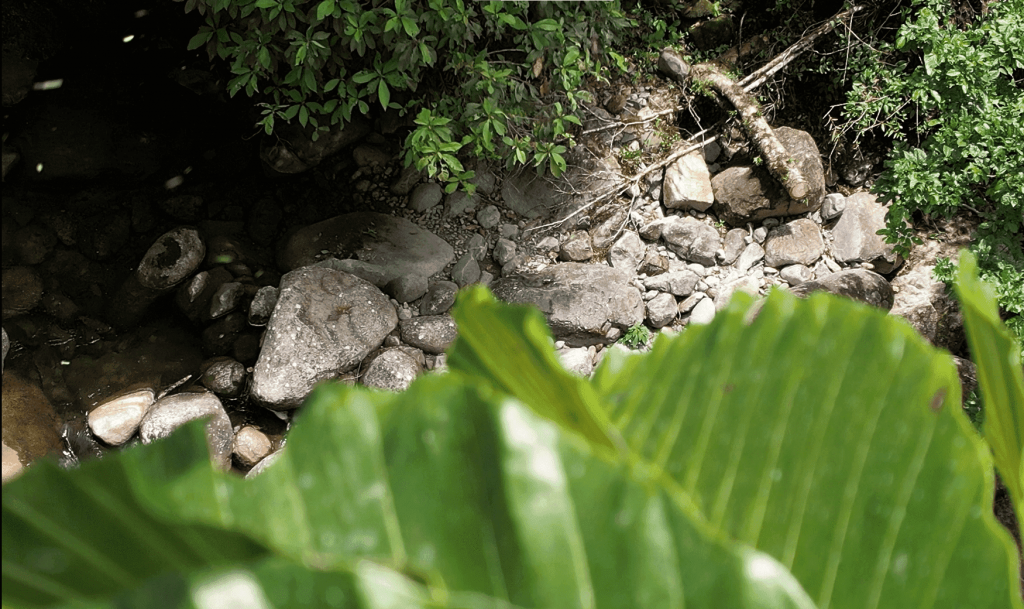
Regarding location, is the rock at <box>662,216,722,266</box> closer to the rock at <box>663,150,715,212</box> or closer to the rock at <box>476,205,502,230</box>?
the rock at <box>663,150,715,212</box>

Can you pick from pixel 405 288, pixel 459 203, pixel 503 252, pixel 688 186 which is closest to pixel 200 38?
pixel 405 288

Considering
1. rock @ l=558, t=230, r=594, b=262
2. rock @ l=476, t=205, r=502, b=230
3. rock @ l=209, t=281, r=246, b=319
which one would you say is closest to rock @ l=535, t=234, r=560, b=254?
rock @ l=558, t=230, r=594, b=262

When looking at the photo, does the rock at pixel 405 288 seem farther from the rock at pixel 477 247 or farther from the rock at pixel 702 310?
the rock at pixel 702 310

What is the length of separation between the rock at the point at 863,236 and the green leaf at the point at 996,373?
3.79 metres

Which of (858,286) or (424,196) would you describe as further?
(424,196)

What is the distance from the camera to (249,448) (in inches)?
125

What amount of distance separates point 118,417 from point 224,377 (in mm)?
544

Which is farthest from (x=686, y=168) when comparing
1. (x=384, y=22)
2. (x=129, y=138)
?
(x=129, y=138)

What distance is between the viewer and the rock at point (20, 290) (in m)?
3.37

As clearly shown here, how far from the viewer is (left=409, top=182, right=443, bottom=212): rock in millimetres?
3961

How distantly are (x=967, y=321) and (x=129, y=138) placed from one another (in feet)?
14.8

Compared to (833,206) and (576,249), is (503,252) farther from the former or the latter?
(833,206)

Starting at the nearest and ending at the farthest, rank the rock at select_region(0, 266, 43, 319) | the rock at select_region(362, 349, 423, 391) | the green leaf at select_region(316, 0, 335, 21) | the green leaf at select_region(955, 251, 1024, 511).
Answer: the green leaf at select_region(955, 251, 1024, 511), the green leaf at select_region(316, 0, 335, 21), the rock at select_region(362, 349, 423, 391), the rock at select_region(0, 266, 43, 319)

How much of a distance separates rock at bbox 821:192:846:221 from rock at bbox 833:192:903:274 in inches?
1.3
